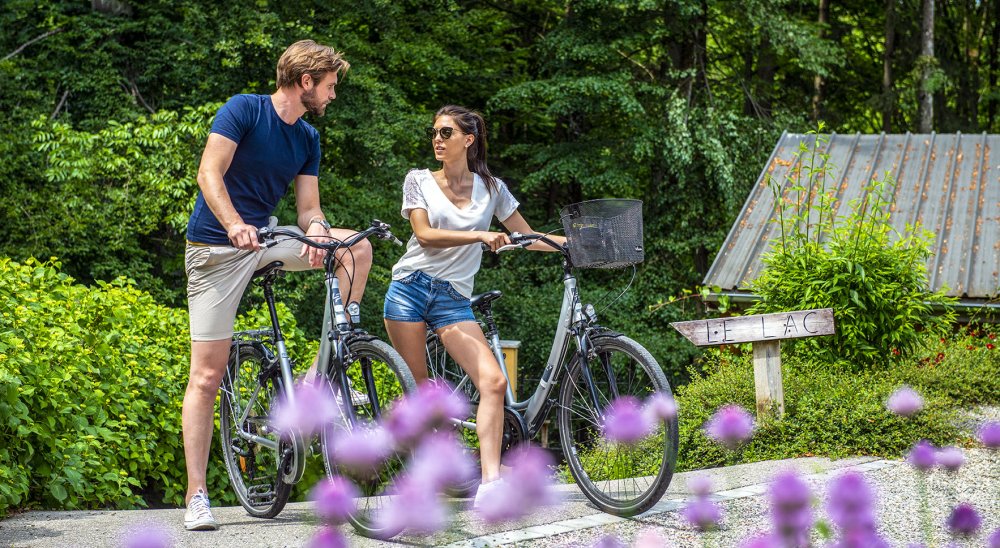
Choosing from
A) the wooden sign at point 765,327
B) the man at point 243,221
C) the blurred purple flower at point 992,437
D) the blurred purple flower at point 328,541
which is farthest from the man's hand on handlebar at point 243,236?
the wooden sign at point 765,327

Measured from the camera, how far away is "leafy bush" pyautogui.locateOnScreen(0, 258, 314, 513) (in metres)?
4.41

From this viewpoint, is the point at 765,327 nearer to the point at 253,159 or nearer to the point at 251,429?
the point at 251,429

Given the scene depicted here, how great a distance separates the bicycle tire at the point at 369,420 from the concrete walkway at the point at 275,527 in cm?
8

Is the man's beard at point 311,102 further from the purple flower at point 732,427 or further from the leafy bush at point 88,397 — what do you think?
the purple flower at point 732,427

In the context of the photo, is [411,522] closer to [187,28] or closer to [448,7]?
[187,28]

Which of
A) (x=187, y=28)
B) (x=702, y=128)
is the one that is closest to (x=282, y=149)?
(x=187, y=28)

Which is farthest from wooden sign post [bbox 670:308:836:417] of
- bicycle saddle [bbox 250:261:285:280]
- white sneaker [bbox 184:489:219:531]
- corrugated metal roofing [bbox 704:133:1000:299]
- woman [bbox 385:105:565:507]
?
white sneaker [bbox 184:489:219:531]

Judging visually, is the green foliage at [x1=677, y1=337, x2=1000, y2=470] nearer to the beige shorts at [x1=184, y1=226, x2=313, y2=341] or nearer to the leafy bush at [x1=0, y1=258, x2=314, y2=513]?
the leafy bush at [x1=0, y1=258, x2=314, y2=513]

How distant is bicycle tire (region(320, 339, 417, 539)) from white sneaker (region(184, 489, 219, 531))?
1.92ft

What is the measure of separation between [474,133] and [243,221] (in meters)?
1.06

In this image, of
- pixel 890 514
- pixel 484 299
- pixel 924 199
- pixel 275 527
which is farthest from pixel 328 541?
pixel 924 199

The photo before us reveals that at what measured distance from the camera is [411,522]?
1.82m

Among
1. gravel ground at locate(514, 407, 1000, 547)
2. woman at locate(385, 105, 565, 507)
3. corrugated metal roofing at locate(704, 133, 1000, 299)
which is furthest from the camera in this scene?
corrugated metal roofing at locate(704, 133, 1000, 299)

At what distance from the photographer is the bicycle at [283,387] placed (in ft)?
12.2
